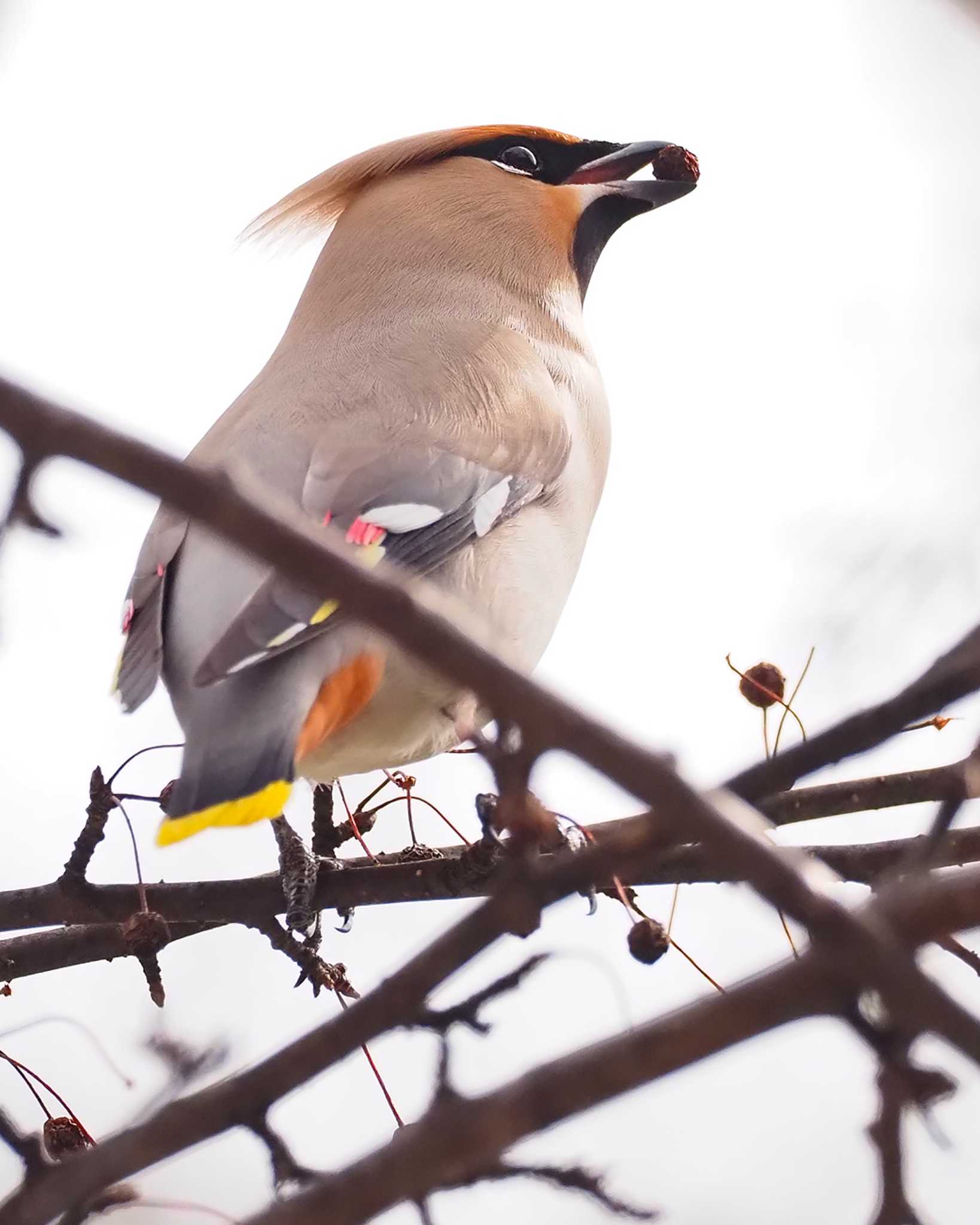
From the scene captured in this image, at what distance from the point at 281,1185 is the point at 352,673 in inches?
32.8

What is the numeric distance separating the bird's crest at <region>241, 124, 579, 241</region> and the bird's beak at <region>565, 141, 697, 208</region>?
0.35 feet

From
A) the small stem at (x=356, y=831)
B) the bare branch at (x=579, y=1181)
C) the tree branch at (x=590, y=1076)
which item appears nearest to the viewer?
the tree branch at (x=590, y=1076)

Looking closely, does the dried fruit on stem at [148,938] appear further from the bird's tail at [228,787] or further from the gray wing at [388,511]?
the gray wing at [388,511]

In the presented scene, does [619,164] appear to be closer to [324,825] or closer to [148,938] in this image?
[324,825]

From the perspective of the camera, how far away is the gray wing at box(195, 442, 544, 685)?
219 centimetres

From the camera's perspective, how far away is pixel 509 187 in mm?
4039

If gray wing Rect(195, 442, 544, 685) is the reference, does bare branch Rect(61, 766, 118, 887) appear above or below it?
below

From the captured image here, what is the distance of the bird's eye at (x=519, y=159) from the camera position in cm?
412

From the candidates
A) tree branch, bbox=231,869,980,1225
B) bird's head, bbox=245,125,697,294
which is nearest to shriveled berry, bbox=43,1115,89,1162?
tree branch, bbox=231,869,980,1225

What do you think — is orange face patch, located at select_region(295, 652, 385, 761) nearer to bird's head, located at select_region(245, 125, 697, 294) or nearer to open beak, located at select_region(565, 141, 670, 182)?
bird's head, located at select_region(245, 125, 697, 294)

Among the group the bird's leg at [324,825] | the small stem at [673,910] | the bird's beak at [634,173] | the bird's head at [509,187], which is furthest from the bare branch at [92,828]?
the bird's beak at [634,173]

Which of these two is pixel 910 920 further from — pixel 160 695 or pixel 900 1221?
pixel 160 695

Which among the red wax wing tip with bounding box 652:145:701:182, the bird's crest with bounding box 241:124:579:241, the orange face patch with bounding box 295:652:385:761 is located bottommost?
the orange face patch with bounding box 295:652:385:761

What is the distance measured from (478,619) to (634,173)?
1.99m
